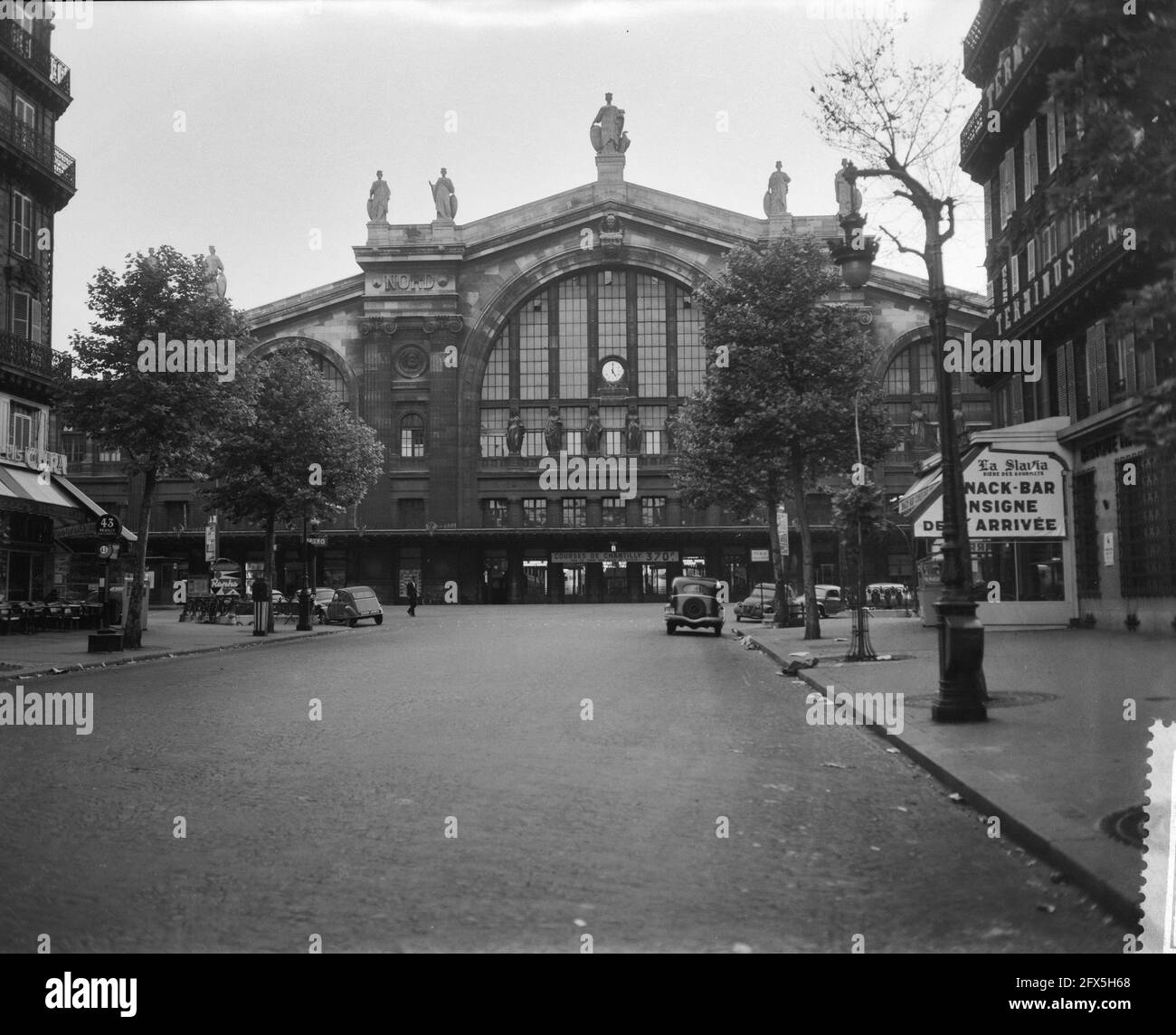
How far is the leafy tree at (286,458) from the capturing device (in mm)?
36719

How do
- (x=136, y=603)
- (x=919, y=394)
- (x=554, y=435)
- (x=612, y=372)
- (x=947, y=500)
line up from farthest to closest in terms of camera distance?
1. (x=612, y=372)
2. (x=554, y=435)
3. (x=919, y=394)
4. (x=136, y=603)
5. (x=947, y=500)

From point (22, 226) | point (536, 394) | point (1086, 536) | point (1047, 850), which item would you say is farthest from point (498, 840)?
point (536, 394)

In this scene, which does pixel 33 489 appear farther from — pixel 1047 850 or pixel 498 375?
pixel 498 375

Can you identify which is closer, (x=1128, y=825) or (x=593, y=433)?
(x=1128, y=825)

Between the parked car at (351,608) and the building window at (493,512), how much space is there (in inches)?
1268

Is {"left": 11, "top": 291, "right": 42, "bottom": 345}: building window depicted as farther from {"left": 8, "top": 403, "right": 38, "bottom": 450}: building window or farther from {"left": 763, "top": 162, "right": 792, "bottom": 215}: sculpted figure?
{"left": 763, "top": 162, "right": 792, "bottom": 215}: sculpted figure

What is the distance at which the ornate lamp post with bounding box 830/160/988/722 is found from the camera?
10.9 metres

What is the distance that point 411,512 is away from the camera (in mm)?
74625

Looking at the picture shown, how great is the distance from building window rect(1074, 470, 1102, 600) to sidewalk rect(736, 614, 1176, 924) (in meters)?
5.32

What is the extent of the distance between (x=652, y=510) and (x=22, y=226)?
4533 centimetres

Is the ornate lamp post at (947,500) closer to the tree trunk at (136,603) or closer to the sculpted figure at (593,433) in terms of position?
the tree trunk at (136,603)

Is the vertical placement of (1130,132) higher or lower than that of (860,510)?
higher
